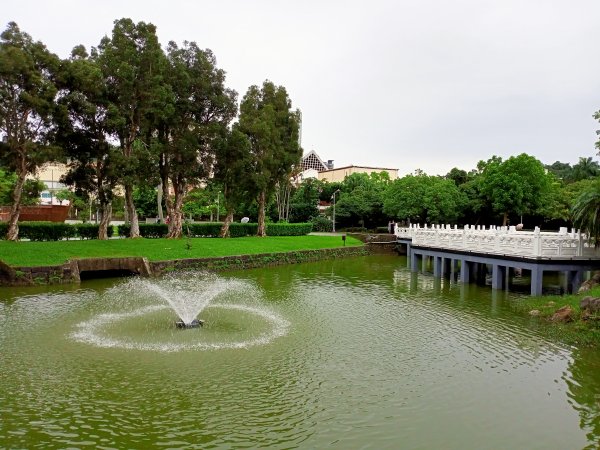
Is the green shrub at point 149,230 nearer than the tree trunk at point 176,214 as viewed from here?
No

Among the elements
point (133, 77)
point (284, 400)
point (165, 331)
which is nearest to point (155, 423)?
point (284, 400)

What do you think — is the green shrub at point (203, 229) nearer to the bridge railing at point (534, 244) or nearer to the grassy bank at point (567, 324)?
the bridge railing at point (534, 244)

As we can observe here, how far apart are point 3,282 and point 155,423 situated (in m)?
18.7

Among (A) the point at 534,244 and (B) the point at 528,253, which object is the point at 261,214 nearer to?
(B) the point at 528,253

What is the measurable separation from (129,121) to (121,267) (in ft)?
38.3

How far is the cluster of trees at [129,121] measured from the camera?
92.4 ft

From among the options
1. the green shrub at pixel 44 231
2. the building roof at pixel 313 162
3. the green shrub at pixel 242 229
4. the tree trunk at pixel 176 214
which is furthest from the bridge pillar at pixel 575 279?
the building roof at pixel 313 162

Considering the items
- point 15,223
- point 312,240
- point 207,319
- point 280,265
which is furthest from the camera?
point 312,240

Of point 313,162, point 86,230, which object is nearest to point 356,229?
point 86,230

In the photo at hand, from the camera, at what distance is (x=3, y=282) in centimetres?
2350

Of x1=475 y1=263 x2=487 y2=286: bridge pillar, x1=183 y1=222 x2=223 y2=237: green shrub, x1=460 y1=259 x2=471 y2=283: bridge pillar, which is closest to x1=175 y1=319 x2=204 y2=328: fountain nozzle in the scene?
x1=460 y1=259 x2=471 y2=283: bridge pillar

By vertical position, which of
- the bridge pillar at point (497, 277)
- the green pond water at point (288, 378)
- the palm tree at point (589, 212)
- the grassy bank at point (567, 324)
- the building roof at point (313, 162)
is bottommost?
the green pond water at point (288, 378)

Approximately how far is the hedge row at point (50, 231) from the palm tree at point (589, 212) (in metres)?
31.8

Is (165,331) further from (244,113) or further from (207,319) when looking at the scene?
(244,113)
